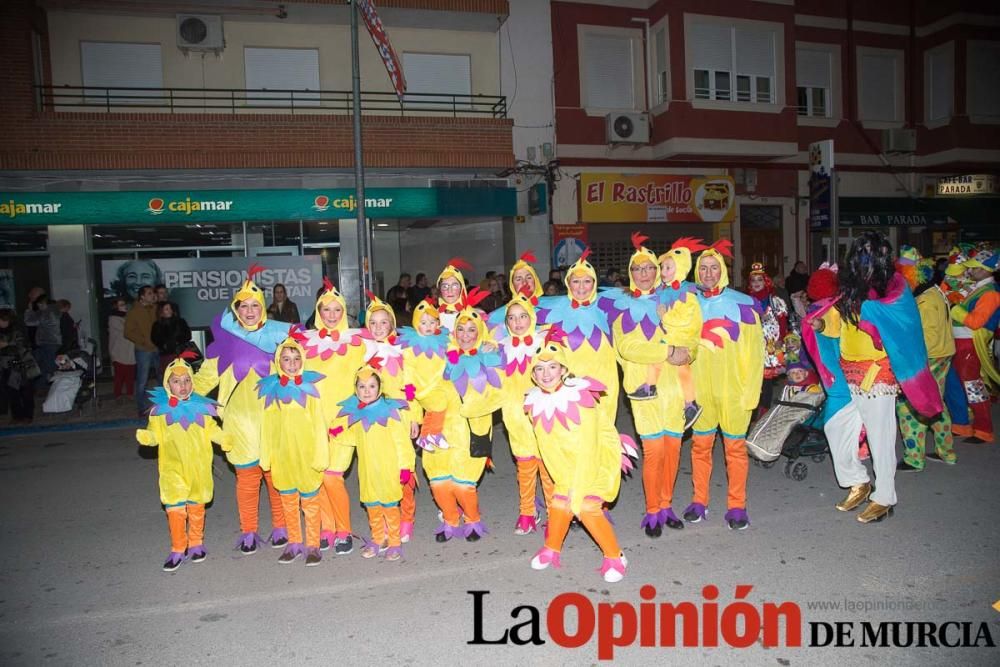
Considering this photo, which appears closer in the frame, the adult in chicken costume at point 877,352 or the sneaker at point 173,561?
the sneaker at point 173,561

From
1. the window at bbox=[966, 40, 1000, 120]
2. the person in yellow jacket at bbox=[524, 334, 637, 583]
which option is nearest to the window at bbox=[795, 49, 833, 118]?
the window at bbox=[966, 40, 1000, 120]

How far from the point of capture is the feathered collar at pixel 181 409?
484 cm

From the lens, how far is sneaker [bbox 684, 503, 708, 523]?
18.0 feet

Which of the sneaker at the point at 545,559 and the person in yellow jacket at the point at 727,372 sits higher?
the person in yellow jacket at the point at 727,372

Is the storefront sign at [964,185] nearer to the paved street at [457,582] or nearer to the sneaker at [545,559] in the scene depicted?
the paved street at [457,582]

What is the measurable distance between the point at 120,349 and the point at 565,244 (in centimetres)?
899

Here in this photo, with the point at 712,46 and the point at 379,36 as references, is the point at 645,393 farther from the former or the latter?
the point at 712,46

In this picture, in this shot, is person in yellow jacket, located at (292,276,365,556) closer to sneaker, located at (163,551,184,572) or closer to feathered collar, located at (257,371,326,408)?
feathered collar, located at (257,371,326,408)

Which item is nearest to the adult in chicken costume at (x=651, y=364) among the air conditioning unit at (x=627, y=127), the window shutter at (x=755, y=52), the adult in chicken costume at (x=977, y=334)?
the adult in chicken costume at (x=977, y=334)

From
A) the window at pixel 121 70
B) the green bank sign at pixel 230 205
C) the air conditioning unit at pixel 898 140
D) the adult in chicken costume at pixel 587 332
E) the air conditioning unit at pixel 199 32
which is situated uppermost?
the air conditioning unit at pixel 199 32

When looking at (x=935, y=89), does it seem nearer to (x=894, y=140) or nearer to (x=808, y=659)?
(x=894, y=140)

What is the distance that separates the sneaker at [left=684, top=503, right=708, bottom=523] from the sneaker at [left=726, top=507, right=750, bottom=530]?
0.22 m

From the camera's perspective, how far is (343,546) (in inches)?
198

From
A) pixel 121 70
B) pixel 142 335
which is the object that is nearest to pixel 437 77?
pixel 121 70
